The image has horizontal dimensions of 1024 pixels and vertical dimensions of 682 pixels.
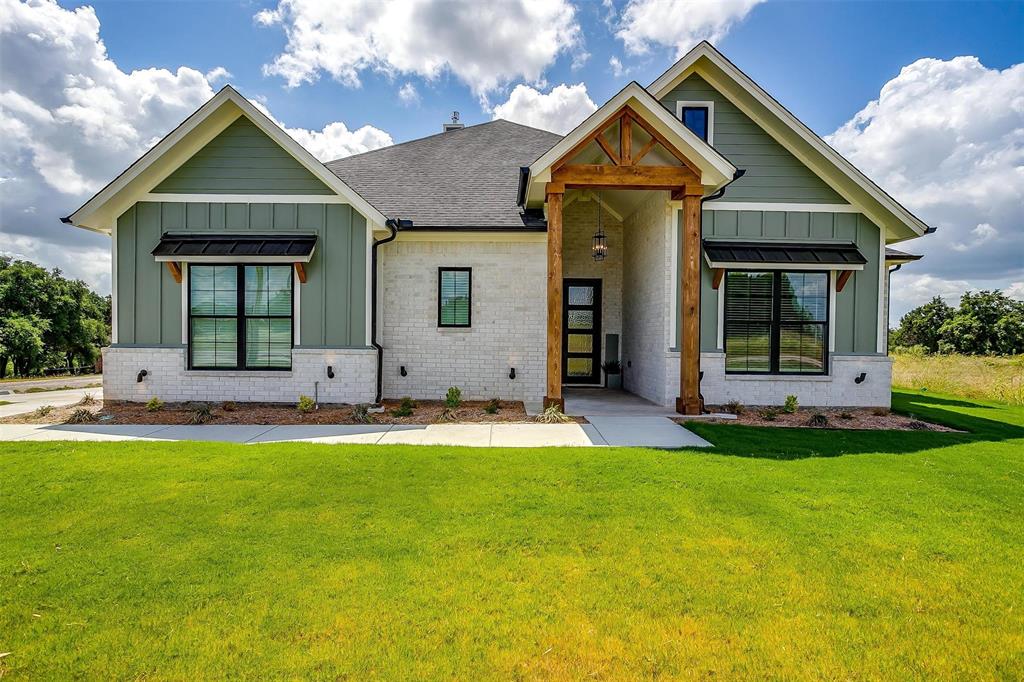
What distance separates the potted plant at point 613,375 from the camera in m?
12.6

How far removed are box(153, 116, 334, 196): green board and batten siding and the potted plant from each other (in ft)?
25.8

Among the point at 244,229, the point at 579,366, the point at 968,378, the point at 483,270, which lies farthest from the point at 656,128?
the point at 968,378

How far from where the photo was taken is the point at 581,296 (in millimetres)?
12766

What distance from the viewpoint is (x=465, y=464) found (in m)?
5.43

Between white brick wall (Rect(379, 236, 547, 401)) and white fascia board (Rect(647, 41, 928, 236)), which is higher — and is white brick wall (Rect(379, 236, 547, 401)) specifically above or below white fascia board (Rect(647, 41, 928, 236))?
below

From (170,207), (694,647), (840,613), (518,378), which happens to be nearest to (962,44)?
(518,378)

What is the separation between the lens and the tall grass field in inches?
495

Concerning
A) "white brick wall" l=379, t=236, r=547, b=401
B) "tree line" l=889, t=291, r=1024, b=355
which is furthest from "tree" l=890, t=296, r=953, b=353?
"white brick wall" l=379, t=236, r=547, b=401

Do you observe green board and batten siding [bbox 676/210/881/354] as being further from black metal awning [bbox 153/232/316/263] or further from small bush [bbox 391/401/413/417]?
black metal awning [bbox 153/232/316/263]

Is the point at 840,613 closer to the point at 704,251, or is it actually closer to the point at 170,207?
the point at 704,251

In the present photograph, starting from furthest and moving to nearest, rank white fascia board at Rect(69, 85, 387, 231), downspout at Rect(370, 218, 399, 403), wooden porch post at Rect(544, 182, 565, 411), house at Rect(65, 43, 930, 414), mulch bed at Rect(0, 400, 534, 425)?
downspout at Rect(370, 218, 399, 403), house at Rect(65, 43, 930, 414), white fascia board at Rect(69, 85, 387, 231), wooden porch post at Rect(544, 182, 565, 411), mulch bed at Rect(0, 400, 534, 425)

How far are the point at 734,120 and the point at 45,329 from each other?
46.9m

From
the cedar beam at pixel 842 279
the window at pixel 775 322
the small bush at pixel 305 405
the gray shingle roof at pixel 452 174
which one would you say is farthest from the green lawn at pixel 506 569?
the gray shingle roof at pixel 452 174

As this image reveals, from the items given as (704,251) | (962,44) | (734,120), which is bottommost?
(704,251)
